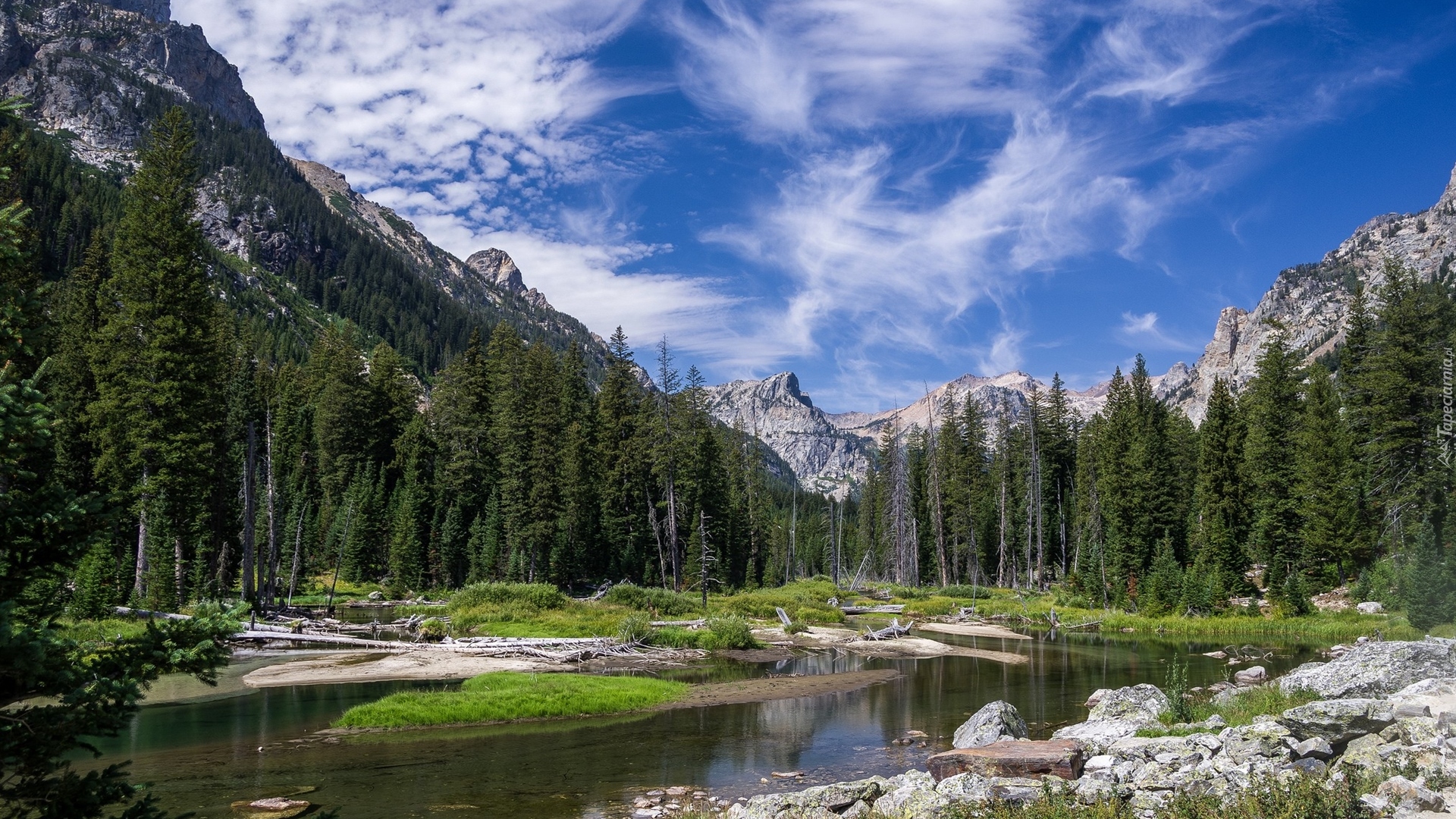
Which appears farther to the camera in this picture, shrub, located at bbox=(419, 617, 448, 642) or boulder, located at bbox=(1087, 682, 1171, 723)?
shrub, located at bbox=(419, 617, 448, 642)

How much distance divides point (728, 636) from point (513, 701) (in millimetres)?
15390

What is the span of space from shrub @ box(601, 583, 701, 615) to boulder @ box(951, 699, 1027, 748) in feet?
87.3

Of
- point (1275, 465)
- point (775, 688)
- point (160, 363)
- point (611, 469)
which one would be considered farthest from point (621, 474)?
point (1275, 465)

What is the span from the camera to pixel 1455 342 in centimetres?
4100

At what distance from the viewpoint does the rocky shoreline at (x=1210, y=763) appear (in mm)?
10203

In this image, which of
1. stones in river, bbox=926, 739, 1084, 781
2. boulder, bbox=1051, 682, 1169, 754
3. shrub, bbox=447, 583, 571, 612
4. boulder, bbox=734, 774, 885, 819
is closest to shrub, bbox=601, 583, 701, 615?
shrub, bbox=447, 583, 571, 612

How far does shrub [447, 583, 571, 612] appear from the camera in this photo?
40.4 meters

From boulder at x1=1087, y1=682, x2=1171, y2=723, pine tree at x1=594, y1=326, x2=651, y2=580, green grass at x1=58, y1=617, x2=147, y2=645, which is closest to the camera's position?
boulder at x1=1087, y1=682, x2=1171, y2=723

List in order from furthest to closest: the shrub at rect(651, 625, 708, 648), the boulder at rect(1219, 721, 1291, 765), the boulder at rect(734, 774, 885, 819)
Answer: the shrub at rect(651, 625, 708, 648) < the boulder at rect(1219, 721, 1291, 765) < the boulder at rect(734, 774, 885, 819)

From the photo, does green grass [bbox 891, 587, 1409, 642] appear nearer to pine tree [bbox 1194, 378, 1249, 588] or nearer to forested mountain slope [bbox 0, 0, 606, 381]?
pine tree [bbox 1194, 378, 1249, 588]

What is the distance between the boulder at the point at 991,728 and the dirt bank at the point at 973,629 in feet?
89.2

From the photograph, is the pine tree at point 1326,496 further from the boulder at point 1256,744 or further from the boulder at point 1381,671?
the boulder at point 1256,744

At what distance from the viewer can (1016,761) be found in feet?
43.2

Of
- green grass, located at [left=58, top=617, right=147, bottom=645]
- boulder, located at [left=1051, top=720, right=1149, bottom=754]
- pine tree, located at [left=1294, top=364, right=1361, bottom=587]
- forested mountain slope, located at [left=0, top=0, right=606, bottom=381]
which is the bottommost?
boulder, located at [left=1051, top=720, right=1149, bottom=754]
